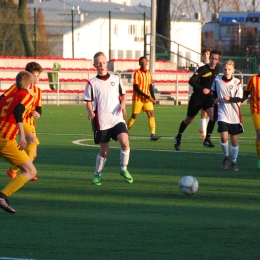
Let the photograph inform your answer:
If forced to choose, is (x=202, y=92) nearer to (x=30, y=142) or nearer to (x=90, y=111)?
(x=30, y=142)

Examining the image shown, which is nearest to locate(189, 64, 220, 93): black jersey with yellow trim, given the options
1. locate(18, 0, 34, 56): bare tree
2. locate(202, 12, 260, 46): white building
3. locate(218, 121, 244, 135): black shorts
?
locate(218, 121, 244, 135): black shorts

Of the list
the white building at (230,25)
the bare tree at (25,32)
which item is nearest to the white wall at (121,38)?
the white building at (230,25)

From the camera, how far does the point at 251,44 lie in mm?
77438

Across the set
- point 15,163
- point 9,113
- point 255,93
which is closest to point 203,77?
point 255,93

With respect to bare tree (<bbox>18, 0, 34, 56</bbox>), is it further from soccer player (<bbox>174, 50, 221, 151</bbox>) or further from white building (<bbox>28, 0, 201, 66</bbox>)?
white building (<bbox>28, 0, 201, 66</bbox>)

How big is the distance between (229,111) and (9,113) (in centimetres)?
505

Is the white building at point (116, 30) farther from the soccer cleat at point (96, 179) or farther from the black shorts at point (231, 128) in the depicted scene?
the soccer cleat at point (96, 179)

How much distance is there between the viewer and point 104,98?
10.8m

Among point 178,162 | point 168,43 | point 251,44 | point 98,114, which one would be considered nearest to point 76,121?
point 178,162

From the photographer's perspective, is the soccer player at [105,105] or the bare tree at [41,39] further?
the bare tree at [41,39]

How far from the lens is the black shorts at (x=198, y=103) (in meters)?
16.4

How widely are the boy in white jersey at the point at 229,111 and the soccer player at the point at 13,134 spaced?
4.66 metres

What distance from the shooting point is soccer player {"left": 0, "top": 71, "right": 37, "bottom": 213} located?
8.52m

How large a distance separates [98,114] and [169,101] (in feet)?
82.1
